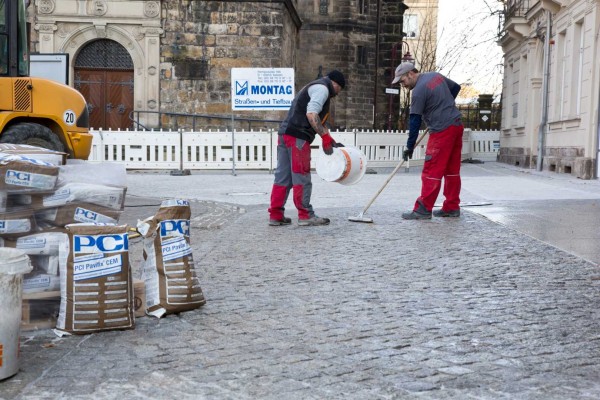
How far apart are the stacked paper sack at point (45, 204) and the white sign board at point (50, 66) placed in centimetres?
1385

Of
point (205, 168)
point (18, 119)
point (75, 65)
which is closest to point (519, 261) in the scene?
point (18, 119)

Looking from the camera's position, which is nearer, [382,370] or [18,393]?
[18,393]

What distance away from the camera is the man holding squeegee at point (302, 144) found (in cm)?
955

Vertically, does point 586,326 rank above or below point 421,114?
below

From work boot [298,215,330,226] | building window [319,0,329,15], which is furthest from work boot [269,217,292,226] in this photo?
building window [319,0,329,15]

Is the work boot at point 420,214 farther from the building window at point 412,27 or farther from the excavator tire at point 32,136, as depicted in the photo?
the building window at point 412,27

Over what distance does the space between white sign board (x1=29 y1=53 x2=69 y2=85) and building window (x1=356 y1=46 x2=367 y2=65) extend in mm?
22939

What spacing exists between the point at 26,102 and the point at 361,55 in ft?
96.7

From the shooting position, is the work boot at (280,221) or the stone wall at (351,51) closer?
the work boot at (280,221)

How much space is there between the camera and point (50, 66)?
18672mm

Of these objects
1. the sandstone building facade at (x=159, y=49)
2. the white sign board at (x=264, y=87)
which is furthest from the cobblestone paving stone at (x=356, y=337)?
the sandstone building facade at (x=159, y=49)

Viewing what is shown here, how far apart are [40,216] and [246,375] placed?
171 centimetres

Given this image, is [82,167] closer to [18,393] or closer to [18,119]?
[18,393]

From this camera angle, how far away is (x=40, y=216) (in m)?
4.88
